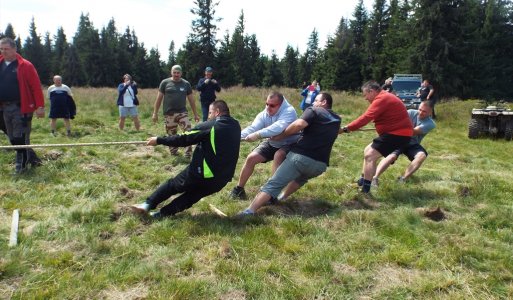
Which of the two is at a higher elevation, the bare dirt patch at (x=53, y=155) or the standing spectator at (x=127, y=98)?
the standing spectator at (x=127, y=98)

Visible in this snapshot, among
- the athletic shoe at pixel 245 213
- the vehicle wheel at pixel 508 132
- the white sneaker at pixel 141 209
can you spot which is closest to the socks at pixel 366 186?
the athletic shoe at pixel 245 213

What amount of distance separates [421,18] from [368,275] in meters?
29.0

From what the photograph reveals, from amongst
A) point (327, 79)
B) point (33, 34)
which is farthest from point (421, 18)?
point (33, 34)

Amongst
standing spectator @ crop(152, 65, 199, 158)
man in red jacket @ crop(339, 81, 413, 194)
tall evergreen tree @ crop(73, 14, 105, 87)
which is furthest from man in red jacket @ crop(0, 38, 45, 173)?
tall evergreen tree @ crop(73, 14, 105, 87)

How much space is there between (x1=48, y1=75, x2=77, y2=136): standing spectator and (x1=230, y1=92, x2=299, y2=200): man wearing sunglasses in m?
7.04

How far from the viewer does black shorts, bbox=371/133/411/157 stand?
6.19 m

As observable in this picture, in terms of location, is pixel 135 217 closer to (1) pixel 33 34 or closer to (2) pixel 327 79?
(2) pixel 327 79

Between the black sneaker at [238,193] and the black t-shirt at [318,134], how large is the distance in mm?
1091

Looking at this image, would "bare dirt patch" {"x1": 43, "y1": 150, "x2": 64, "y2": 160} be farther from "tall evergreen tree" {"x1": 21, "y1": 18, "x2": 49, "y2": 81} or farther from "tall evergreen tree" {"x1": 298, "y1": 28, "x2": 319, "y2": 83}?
"tall evergreen tree" {"x1": 21, "y1": 18, "x2": 49, "y2": 81}

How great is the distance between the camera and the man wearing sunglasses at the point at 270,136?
18.7ft

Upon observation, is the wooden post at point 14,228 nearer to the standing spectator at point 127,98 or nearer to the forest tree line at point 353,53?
the standing spectator at point 127,98

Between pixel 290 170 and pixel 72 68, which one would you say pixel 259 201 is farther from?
pixel 72 68

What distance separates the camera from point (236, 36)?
2414 inches

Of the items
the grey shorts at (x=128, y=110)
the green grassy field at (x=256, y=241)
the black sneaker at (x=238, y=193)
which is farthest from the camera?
the grey shorts at (x=128, y=110)
